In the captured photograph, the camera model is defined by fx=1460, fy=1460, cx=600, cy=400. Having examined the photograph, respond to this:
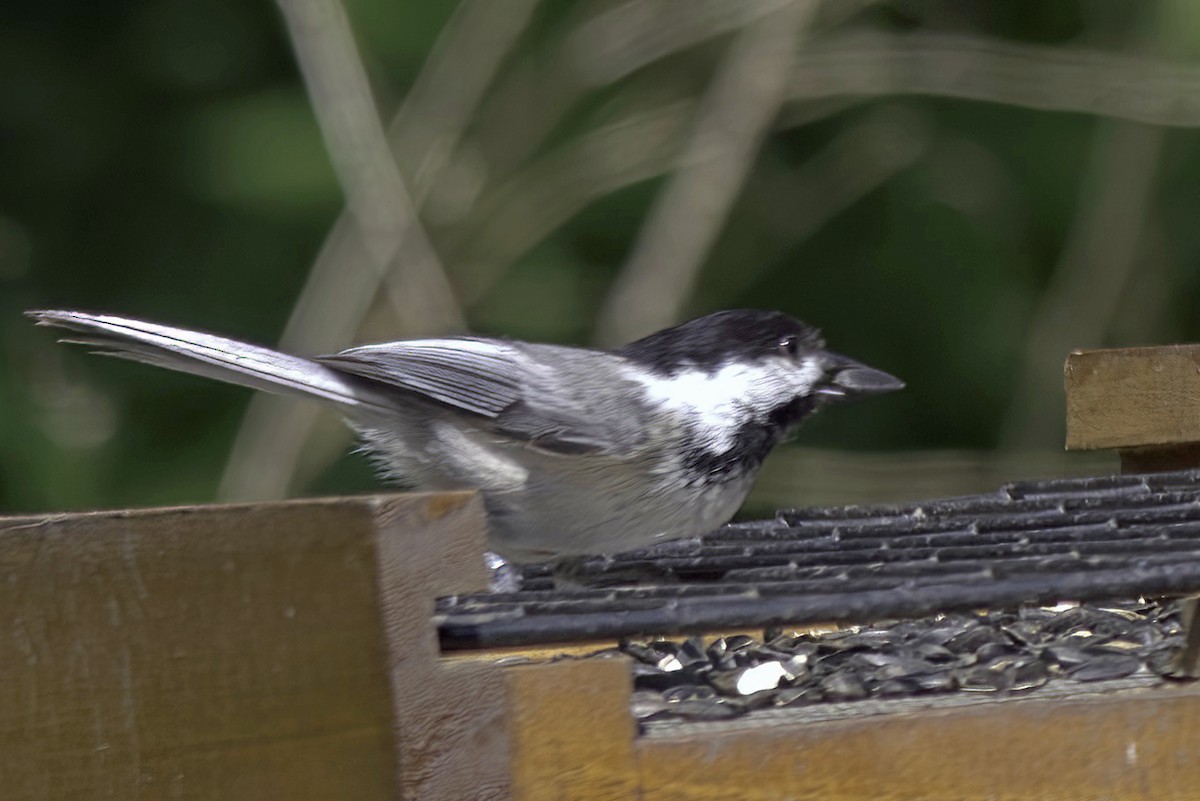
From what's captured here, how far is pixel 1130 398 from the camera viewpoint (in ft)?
7.77

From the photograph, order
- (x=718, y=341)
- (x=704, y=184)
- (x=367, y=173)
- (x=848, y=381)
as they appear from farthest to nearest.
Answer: (x=704, y=184) < (x=367, y=173) < (x=848, y=381) < (x=718, y=341)

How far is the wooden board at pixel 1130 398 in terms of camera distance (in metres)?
2.34

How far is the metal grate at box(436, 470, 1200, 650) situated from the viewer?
1287 millimetres

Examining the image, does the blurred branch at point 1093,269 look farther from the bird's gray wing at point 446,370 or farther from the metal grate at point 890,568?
the bird's gray wing at point 446,370

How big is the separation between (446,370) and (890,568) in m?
0.99

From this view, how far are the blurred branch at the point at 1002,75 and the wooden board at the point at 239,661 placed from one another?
3198mm

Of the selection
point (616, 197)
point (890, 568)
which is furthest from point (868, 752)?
point (616, 197)

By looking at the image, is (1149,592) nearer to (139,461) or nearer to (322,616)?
(322,616)

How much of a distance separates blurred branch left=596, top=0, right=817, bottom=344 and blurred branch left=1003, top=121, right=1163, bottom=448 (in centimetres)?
94

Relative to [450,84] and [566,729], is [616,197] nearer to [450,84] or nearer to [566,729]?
[450,84]

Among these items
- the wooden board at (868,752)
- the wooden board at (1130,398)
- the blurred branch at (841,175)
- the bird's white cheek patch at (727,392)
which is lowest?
the wooden board at (868,752)

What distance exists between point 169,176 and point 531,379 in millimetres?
2058

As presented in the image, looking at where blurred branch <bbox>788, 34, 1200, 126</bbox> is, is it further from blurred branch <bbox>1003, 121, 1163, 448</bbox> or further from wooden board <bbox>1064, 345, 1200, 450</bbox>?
wooden board <bbox>1064, 345, 1200, 450</bbox>

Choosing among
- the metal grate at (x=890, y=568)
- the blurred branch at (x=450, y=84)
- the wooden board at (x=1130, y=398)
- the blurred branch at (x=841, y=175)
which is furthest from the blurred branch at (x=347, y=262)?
the wooden board at (x=1130, y=398)
